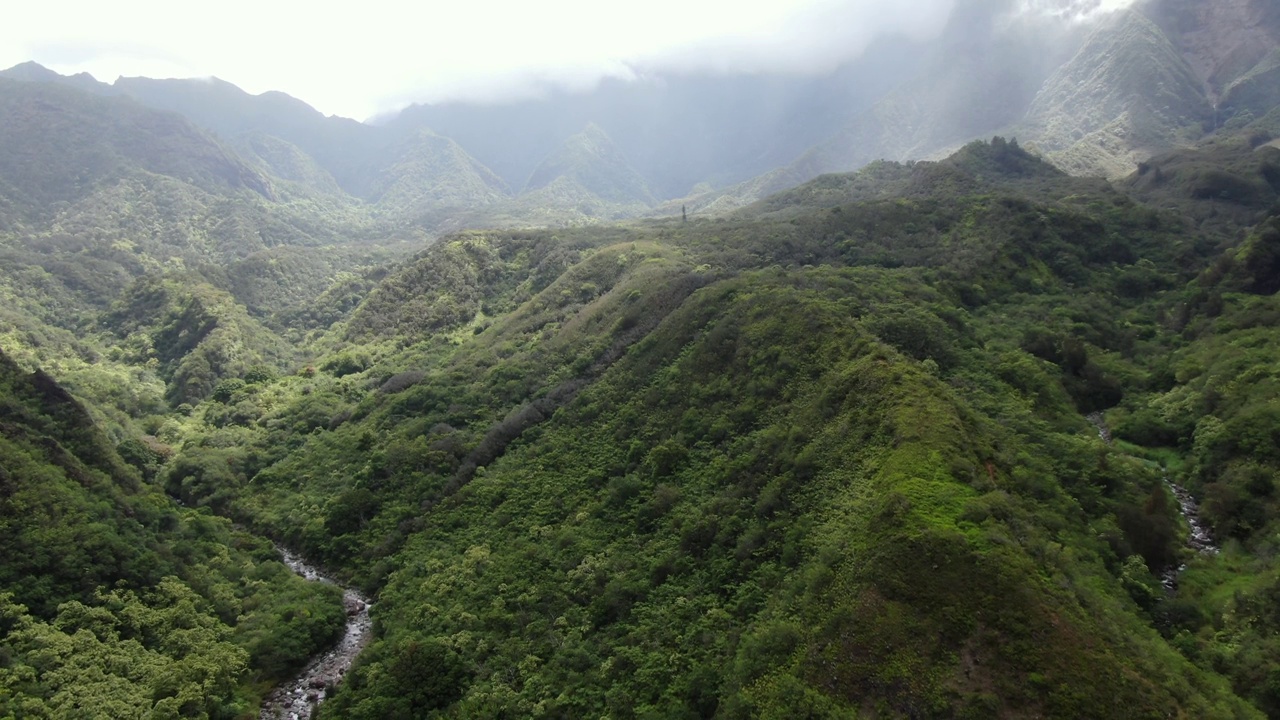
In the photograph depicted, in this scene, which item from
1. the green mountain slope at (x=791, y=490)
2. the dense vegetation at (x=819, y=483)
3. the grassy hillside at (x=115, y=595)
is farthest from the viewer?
the grassy hillside at (x=115, y=595)

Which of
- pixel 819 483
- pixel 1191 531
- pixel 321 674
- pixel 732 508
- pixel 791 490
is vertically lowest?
pixel 321 674

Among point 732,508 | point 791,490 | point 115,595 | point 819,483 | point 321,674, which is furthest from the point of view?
point 321,674

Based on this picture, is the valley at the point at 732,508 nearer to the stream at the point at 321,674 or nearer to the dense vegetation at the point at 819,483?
the dense vegetation at the point at 819,483

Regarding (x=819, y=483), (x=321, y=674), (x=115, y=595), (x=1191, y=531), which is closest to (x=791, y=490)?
(x=819, y=483)

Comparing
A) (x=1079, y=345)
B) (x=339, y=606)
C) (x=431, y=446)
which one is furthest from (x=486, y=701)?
(x=1079, y=345)

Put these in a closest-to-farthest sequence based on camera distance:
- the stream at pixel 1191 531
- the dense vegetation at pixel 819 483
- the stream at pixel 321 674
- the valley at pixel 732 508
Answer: the dense vegetation at pixel 819 483
the valley at pixel 732 508
the stream at pixel 1191 531
the stream at pixel 321 674

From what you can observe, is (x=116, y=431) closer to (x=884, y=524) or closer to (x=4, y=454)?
(x=4, y=454)

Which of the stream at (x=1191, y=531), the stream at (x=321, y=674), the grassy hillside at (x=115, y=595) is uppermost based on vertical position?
the stream at (x=1191, y=531)

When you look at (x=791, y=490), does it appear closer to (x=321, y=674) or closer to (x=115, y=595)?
(x=321, y=674)

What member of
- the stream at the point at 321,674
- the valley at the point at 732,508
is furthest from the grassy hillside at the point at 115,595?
the stream at the point at 321,674
